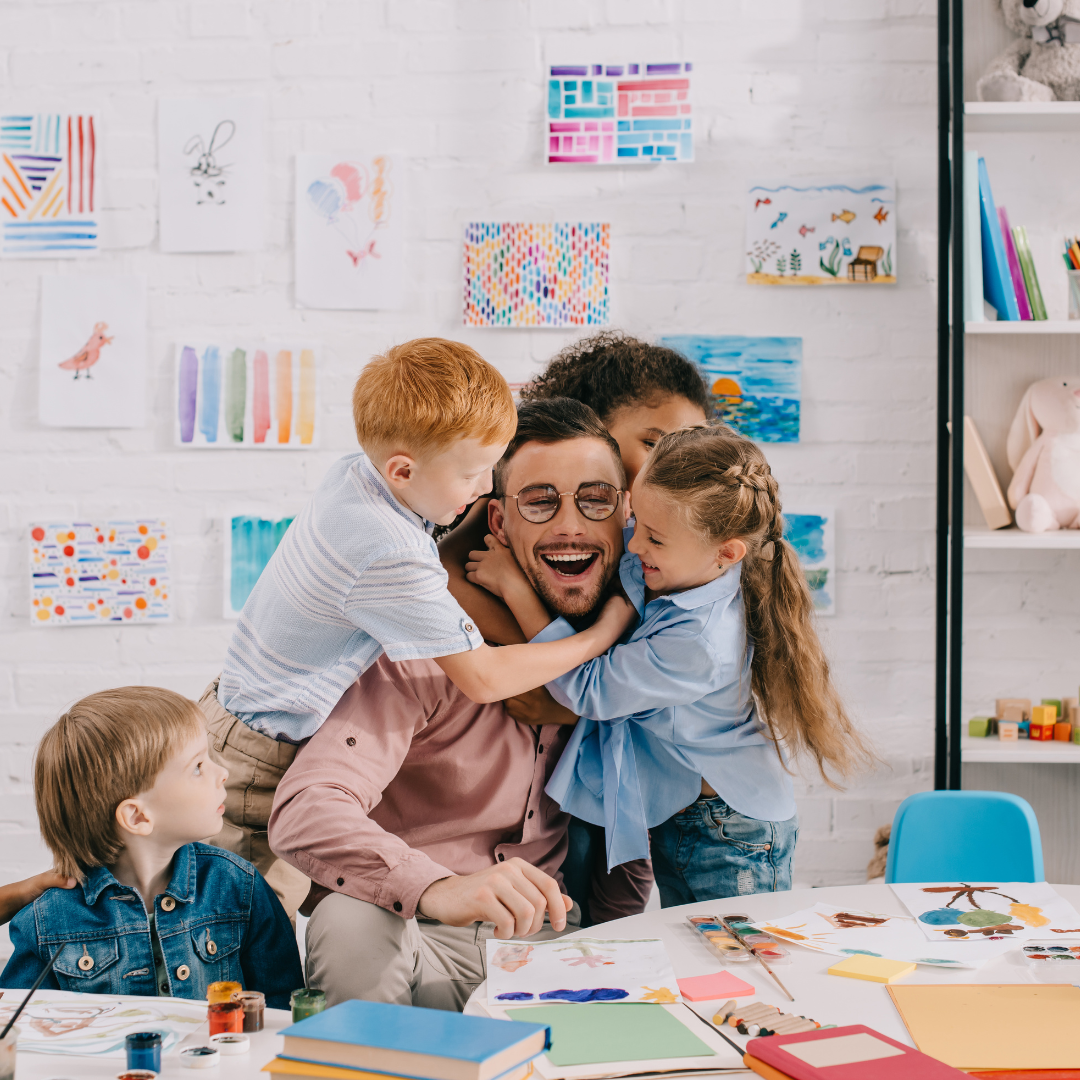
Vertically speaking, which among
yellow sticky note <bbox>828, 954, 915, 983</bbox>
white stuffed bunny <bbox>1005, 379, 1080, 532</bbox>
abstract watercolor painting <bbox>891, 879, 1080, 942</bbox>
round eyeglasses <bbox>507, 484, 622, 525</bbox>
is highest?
white stuffed bunny <bbox>1005, 379, 1080, 532</bbox>

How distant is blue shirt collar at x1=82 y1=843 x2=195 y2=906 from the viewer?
1.22m

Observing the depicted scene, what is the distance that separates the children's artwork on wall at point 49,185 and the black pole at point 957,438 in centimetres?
192

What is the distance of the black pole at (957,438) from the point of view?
2197mm

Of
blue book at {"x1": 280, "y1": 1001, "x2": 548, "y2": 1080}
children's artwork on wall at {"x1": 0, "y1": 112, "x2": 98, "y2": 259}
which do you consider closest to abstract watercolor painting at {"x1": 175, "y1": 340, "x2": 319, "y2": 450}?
children's artwork on wall at {"x1": 0, "y1": 112, "x2": 98, "y2": 259}

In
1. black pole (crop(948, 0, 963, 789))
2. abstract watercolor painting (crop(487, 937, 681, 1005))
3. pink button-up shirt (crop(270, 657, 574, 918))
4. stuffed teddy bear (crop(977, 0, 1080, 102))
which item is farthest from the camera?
stuffed teddy bear (crop(977, 0, 1080, 102))

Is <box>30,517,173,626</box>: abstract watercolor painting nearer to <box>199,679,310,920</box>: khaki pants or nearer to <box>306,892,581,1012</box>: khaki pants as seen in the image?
<box>199,679,310,920</box>: khaki pants

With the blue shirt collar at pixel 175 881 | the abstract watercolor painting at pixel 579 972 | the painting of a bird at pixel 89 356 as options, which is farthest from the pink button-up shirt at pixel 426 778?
the painting of a bird at pixel 89 356

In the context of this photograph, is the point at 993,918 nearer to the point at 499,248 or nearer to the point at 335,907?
the point at 335,907

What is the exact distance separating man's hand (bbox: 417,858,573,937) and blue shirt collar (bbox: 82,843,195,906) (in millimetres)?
331

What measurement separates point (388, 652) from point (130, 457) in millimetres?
1463

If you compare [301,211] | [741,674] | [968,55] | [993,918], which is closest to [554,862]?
[741,674]

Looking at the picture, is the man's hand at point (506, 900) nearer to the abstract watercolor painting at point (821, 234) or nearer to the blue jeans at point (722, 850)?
the blue jeans at point (722, 850)

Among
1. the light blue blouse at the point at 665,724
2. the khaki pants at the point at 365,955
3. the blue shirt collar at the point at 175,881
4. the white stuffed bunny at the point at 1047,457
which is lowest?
the khaki pants at the point at 365,955

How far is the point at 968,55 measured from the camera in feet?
8.01
